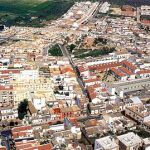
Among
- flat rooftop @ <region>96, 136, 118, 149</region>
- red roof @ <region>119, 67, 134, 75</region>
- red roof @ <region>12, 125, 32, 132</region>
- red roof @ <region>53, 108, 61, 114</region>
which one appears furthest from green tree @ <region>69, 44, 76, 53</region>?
flat rooftop @ <region>96, 136, 118, 149</region>

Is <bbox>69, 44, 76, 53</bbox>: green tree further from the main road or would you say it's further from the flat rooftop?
the flat rooftop

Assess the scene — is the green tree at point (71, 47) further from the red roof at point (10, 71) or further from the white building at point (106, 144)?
the white building at point (106, 144)

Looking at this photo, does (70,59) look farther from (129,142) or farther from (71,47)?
(129,142)

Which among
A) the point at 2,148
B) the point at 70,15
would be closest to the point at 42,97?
the point at 2,148

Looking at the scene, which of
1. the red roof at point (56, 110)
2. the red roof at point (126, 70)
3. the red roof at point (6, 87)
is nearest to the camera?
the red roof at point (56, 110)

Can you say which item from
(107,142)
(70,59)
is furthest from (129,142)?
(70,59)

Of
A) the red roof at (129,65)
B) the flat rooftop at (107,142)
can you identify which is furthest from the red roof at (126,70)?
the flat rooftop at (107,142)
